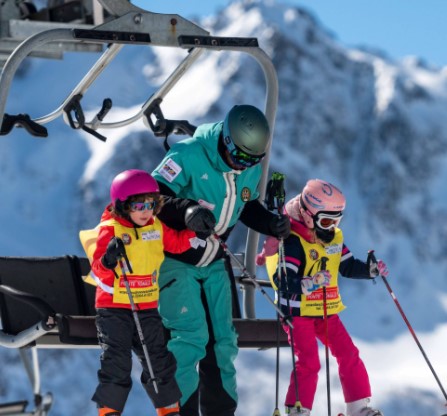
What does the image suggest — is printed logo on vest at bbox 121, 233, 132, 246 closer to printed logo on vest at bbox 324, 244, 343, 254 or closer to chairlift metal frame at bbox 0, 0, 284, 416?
chairlift metal frame at bbox 0, 0, 284, 416

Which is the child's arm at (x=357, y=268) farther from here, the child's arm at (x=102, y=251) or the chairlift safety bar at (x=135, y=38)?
the child's arm at (x=102, y=251)

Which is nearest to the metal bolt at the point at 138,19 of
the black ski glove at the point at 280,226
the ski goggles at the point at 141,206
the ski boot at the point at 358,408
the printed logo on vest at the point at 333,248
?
the ski goggles at the point at 141,206

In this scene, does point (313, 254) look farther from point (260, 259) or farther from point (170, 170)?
point (170, 170)

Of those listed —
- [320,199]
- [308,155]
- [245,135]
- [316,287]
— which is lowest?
[316,287]

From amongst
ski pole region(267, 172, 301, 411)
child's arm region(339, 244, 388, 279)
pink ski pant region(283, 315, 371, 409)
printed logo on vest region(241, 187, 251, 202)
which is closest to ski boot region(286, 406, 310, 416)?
pink ski pant region(283, 315, 371, 409)

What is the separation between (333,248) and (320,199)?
1.06ft

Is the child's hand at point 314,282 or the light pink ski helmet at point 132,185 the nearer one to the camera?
the light pink ski helmet at point 132,185

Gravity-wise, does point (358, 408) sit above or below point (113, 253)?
below

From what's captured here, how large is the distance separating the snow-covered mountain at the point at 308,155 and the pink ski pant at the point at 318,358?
254 ft

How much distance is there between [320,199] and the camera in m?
6.01

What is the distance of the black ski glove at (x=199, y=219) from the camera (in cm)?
530

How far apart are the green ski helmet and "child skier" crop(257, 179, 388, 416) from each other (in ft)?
1.78

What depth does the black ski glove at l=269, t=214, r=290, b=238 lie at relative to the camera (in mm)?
5785

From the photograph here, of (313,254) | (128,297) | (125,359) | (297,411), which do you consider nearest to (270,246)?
(313,254)
